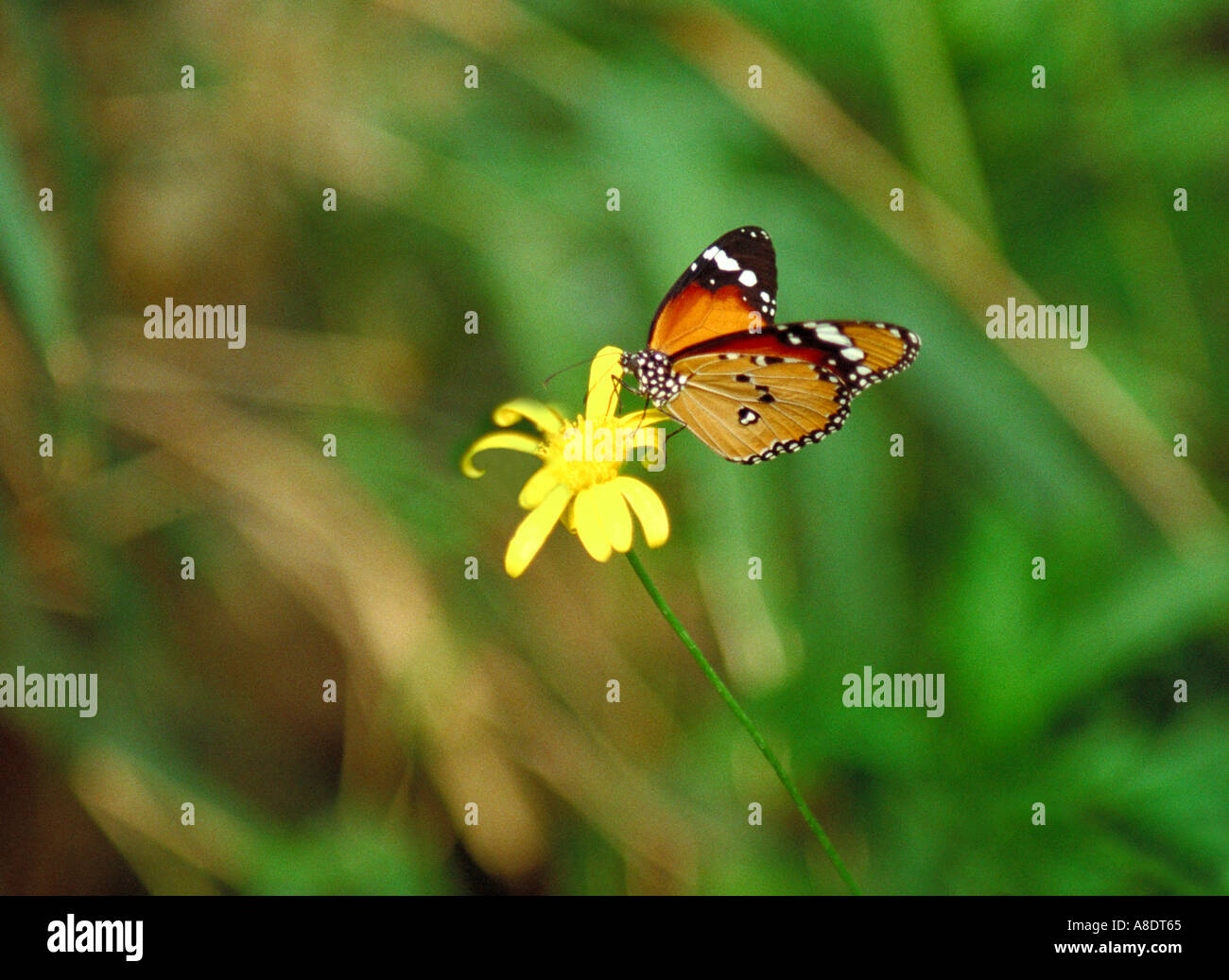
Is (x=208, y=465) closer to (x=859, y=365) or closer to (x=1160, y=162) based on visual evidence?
(x=859, y=365)

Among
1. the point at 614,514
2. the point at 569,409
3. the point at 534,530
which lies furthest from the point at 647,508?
the point at 569,409

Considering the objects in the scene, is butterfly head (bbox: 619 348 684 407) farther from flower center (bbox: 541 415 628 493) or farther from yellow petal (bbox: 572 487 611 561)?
yellow petal (bbox: 572 487 611 561)

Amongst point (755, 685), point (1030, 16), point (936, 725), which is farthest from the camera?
point (1030, 16)

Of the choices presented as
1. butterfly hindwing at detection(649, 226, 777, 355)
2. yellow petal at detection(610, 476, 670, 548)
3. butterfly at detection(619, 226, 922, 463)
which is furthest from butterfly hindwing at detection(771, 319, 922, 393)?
yellow petal at detection(610, 476, 670, 548)

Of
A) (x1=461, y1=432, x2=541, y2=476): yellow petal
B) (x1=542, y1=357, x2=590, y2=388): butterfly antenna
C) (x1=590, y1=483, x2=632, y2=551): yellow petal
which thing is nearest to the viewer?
(x1=590, y1=483, x2=632, y2=551): yellow petal

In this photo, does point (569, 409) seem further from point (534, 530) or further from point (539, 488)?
point (534, 530)

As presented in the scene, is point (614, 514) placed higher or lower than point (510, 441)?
lower

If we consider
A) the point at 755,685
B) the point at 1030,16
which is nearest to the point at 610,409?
the point at 755,685
